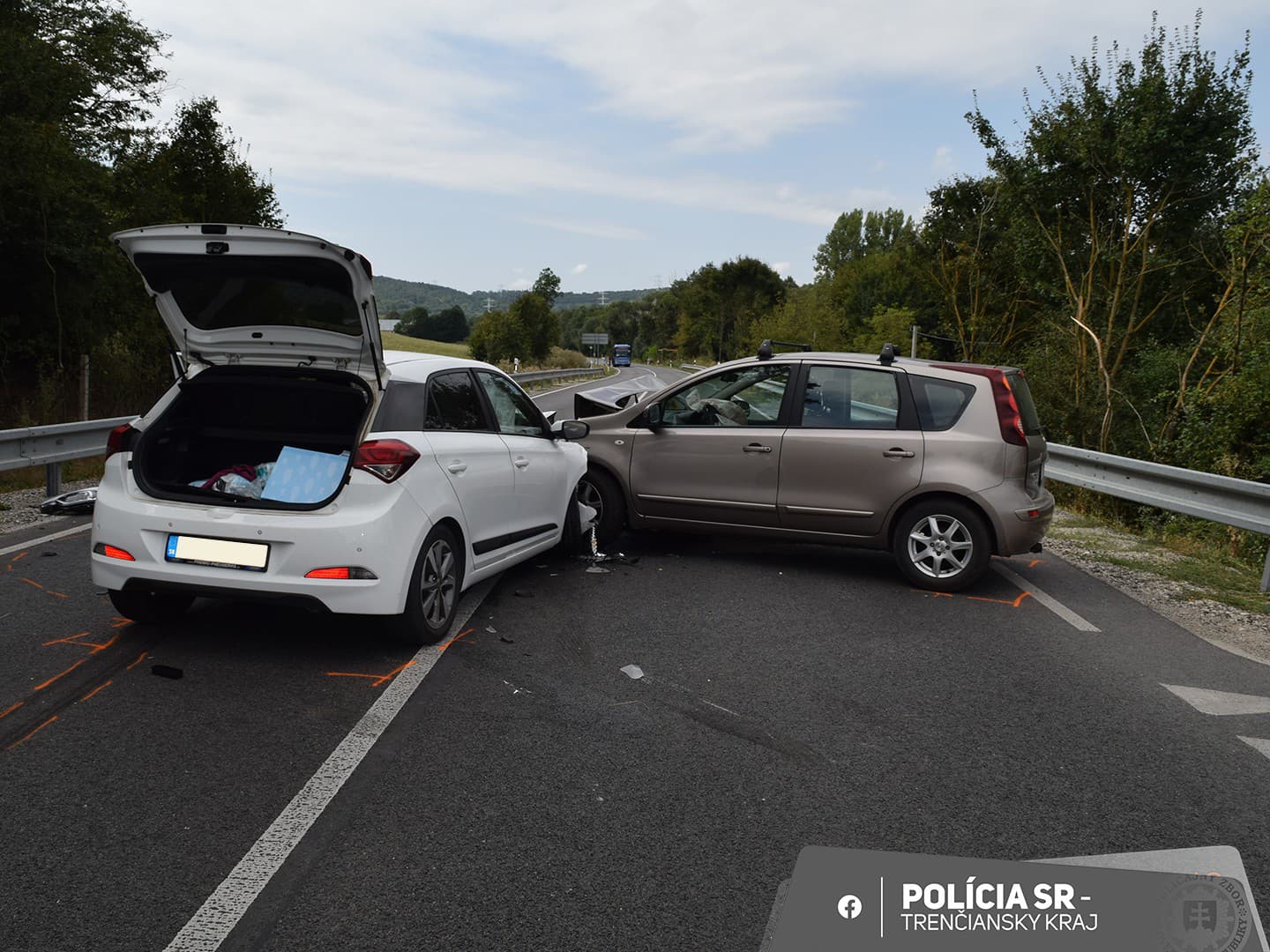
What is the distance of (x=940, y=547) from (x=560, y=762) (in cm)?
438

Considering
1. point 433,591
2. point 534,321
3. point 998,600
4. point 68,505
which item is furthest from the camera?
point 534,321

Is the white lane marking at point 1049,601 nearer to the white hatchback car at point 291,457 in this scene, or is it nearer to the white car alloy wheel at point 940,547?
the white car alloy wheel at point 940,547

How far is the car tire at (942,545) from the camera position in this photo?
741 cm

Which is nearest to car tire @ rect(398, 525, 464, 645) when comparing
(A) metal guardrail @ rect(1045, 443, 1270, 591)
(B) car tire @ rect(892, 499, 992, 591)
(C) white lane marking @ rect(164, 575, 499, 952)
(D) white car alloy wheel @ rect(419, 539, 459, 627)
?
(D) white car alloy wheel @ rect(419, 539, 459, 627)

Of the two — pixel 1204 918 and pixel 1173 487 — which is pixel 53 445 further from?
pixel 1173 487

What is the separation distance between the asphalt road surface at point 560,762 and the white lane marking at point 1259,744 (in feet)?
0.13

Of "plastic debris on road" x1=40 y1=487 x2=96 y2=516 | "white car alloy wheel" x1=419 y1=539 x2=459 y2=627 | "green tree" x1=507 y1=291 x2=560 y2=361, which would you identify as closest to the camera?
"white car alloy wheel" x1=419 y1=539 x2=459 y2=627

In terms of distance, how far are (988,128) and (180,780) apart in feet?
76.3

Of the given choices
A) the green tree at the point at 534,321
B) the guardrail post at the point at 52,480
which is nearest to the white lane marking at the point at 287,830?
the guardrail post at the point at 52,480

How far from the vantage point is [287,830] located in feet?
11.1

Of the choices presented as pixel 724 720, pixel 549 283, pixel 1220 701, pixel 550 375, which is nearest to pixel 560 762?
pixel 724 720

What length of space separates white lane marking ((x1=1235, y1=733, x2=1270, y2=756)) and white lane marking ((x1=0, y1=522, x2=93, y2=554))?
8112 mm

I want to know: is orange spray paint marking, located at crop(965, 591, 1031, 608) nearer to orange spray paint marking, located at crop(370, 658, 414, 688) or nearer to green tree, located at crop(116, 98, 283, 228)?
orange spray paint marking, located at crop(370, 658, 414, 688)

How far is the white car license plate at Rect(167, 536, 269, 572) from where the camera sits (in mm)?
4953
